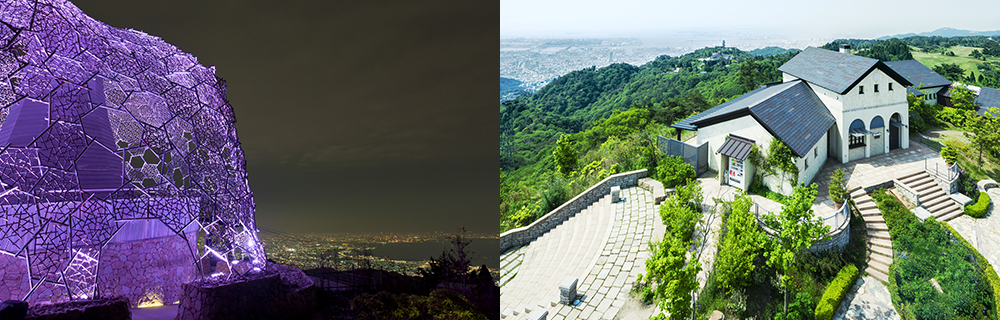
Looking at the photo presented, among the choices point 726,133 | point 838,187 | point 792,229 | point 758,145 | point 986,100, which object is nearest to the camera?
point 986,100

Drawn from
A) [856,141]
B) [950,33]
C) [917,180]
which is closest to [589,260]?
[856,141]

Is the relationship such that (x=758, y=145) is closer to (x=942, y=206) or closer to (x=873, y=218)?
(x=873, y=218)

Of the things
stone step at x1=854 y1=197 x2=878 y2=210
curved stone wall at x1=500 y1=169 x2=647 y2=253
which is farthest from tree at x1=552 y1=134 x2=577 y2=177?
stone step at x1=854 y1=197 x2=878 y2=210

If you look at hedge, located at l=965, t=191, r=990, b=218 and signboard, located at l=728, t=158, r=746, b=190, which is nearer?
hedge, located at l=965, t=191, r=990, b=218

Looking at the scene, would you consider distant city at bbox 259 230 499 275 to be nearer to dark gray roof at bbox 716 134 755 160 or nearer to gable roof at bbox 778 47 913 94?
dark gray roof at bbox 716 134 755 160

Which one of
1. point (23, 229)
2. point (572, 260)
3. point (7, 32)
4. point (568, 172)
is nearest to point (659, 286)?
point (572, 260)

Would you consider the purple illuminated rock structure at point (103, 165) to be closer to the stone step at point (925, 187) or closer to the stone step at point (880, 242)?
the stone step at point (880, 242)

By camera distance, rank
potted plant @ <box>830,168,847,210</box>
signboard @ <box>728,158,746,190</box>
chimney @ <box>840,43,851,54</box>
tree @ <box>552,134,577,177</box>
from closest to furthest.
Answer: potted plant @ <box>830,168,847,210</box> → chimney @ <box>840,43,851,54</box> → signboard @ <box>728,158,746,190</box> → tree @ <box>552,134,577,177</box>

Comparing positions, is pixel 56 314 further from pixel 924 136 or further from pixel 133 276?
pixel 924 136

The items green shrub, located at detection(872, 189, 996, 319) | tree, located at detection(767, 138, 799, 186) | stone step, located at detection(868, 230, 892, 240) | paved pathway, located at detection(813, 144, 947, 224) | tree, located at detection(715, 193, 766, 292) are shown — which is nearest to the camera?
green shrub, located at detection(872, 189, 996, 319)
